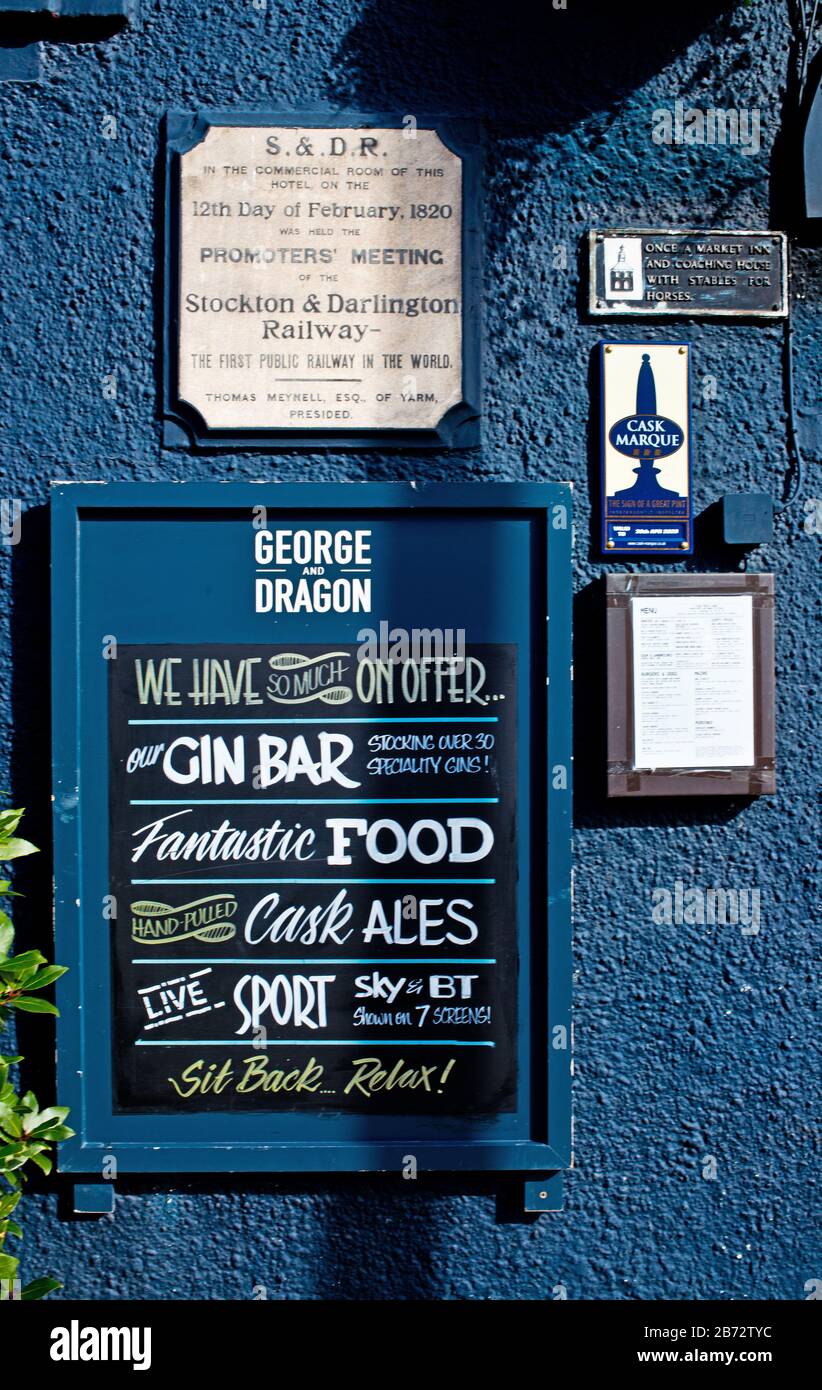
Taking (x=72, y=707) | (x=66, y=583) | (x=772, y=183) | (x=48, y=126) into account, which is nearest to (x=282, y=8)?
(x=48, y=126)

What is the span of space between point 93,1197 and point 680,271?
115 inches

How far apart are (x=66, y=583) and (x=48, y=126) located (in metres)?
1.24

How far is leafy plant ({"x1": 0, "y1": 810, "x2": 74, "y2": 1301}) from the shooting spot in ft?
7.48

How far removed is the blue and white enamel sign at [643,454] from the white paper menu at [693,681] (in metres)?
0.19

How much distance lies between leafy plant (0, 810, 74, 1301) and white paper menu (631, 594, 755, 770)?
5.11 feet

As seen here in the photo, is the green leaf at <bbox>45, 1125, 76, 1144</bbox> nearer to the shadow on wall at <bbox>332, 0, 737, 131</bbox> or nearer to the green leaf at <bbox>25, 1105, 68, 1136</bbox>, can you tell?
the green leaf at <bbox>25, 1105, 68, 1136</bbox>

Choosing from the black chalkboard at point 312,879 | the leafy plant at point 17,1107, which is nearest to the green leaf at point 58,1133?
the leafy plant at point 17,1107

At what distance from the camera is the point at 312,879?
2.71m

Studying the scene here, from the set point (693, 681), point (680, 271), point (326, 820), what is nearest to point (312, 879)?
point (326, 820)

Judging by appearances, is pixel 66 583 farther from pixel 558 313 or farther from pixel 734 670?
pixel 734 670

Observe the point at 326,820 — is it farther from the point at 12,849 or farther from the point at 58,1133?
the point at 58,1133

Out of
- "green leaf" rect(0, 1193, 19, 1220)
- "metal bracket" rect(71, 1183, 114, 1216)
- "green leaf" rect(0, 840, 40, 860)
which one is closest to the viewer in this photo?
"green leaf" rect(0, 840, 40, 860)

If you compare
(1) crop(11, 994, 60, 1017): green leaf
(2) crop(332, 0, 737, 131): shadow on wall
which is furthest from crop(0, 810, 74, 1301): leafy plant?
(2) crop(332, 0, 737, 131): shadow on wall

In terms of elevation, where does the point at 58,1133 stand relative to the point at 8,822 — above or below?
below
